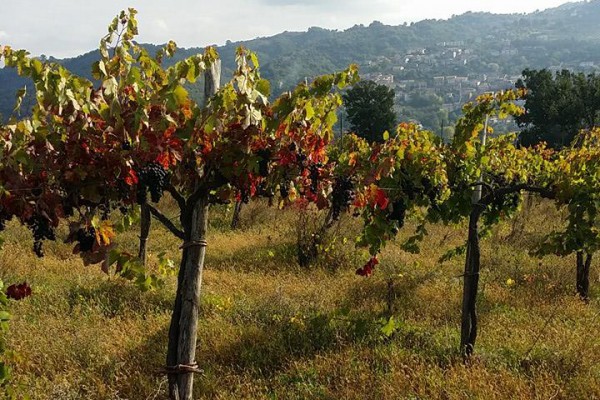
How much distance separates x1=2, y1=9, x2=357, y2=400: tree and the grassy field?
3.85 ft

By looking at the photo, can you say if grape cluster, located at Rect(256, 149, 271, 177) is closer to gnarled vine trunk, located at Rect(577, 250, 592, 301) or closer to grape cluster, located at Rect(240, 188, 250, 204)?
grape cluster, located at Rect(240, 188, 250, 204)

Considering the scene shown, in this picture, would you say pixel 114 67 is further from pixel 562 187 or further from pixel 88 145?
pixel 562 187

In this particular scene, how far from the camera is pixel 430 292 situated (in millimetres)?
8109

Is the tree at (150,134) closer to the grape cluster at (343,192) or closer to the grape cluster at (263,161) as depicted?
the grape cluster at (263,161)

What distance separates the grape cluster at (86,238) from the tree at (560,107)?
37.9m

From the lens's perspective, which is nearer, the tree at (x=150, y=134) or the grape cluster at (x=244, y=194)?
the tree at (x=150, y=134)

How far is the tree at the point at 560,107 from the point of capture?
1410 inches

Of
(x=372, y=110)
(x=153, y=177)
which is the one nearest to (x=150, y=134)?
(x=153, y=177)

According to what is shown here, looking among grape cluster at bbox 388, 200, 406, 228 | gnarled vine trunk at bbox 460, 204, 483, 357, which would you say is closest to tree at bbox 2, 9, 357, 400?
grape cluster at bbox 388, 200, 406, 228

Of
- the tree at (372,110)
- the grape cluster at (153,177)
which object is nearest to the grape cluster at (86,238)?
the grape cluster at (153,177)

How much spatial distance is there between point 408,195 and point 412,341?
1.92 metres

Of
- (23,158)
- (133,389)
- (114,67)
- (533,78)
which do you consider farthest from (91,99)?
(533,78)

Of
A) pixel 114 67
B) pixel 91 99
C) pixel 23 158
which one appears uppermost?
pixel 114 67

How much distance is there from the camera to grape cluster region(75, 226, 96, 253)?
99.3 inches
